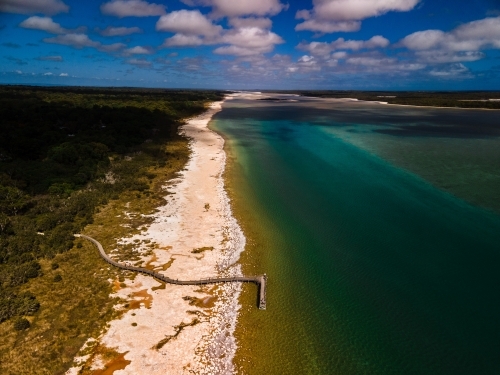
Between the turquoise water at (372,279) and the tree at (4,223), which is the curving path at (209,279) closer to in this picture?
the turquoise water at (372,279)

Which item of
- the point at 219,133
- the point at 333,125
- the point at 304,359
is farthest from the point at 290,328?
the point at 333,125

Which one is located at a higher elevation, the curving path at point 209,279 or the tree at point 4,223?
the tree at point 4,223

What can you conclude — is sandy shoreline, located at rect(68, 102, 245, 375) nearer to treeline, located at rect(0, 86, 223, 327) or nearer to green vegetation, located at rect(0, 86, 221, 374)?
green vegetation, located at rect(0, 86, 221, 374)

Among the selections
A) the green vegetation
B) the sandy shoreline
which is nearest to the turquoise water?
the sandy shoreline

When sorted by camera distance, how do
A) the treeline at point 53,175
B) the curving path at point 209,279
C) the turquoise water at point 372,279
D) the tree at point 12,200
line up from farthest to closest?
the tree at point 12,200
the treeline at point 53,175
the curving path at point 209,279
the turquoise water at point 372,279

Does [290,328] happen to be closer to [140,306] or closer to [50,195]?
[140,306]

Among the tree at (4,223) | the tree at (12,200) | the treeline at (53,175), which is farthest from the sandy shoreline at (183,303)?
the tree at (12,200)
